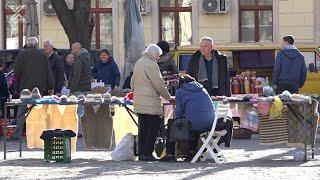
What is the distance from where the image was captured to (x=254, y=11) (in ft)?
96.6

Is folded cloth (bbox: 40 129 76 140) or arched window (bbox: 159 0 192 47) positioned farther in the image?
arched window (bbox: 159 0 192 47)

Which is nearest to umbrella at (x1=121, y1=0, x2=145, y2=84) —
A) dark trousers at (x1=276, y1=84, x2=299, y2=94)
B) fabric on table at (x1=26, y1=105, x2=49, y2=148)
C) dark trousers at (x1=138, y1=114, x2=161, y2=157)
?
dark trousers at (x1=276, y1=84, x2=299, y2=94)

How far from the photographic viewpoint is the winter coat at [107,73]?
65.2 feet

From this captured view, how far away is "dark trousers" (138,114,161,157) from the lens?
14.4m

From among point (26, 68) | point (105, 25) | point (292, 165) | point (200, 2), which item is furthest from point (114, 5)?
point (292, 165)

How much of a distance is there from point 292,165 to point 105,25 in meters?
17.1

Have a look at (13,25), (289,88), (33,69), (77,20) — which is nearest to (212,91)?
(289,88)

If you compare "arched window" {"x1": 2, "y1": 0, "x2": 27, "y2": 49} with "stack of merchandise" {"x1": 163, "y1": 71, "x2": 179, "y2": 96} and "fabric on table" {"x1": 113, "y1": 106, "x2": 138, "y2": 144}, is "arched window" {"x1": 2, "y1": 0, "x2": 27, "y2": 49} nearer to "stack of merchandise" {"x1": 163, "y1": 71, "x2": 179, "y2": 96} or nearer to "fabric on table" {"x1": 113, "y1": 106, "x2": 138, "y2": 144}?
"stack of merchandise" {"x1": 163, "y1": 71, "x2": 179, "y2": 96}

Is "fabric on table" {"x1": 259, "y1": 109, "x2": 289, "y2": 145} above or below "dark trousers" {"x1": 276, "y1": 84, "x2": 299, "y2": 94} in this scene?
below

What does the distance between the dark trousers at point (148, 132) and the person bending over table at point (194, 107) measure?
0.92 feet

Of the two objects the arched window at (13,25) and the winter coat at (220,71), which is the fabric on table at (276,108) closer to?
the winter coat at (220,71)

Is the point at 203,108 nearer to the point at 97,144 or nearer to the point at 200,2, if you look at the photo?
the point at 97,144

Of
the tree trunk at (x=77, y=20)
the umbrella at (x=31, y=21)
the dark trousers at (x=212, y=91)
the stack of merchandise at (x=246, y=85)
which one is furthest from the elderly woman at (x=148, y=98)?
the umbrella at (x=31, y=21)

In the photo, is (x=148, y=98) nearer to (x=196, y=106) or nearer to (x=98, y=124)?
(x=196, y=106)
